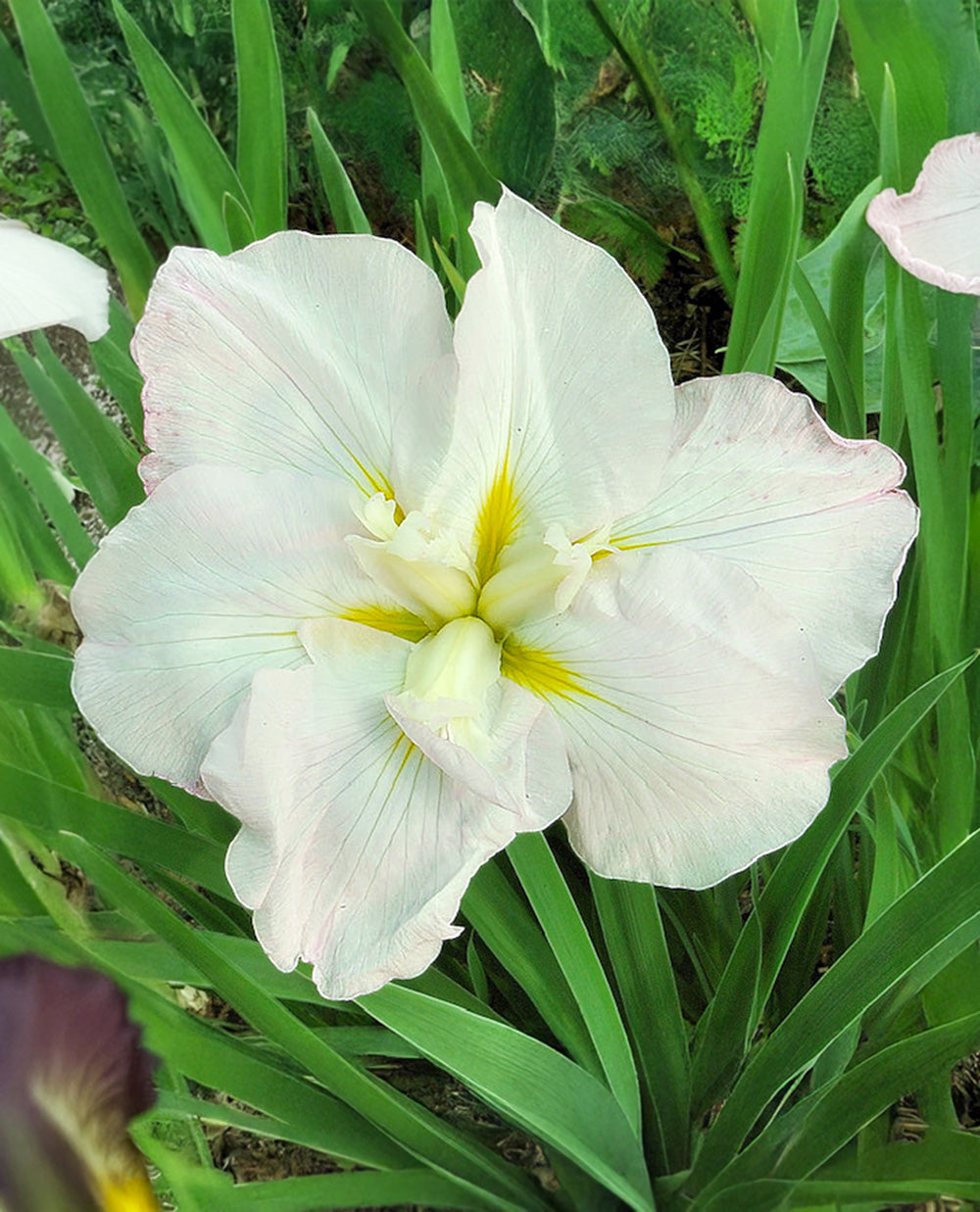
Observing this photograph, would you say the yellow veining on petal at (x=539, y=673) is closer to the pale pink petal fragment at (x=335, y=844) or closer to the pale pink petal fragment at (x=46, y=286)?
the pale pink petal fragment at (x=335, y=844)

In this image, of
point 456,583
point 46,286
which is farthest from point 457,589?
point 46,286

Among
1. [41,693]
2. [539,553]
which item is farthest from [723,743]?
[41,693]

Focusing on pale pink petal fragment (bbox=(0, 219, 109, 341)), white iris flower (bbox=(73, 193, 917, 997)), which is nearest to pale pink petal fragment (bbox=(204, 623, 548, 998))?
white iris flower (bbox=(73, 193, 917, 997))

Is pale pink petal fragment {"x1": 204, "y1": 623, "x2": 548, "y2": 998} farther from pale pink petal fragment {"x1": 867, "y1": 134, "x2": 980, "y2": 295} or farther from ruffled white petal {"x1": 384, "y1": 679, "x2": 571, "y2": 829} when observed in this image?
pale pink petal fragment {"x1": 867, "y1": 134, "x2": 980, "y2": 295}

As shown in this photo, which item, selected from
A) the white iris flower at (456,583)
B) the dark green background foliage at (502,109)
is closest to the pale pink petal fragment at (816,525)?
the white iris flower at (456,583)

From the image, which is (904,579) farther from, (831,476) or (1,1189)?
(1,1189)
